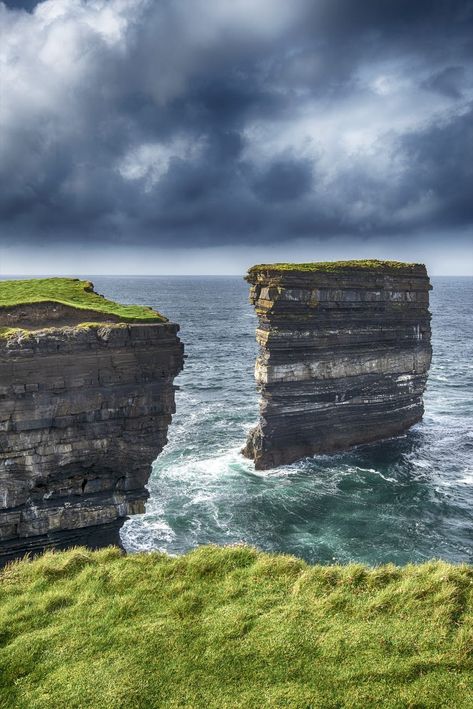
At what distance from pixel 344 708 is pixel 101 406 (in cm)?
1608

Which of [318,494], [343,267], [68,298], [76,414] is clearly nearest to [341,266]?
[343,267]

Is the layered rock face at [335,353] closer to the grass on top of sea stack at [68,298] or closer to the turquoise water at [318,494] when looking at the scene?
the turquoise water at [318,494]

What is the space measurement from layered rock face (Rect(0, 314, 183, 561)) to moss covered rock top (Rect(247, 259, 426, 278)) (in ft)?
57.5

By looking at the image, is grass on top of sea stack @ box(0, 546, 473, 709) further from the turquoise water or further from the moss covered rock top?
the moss covered rock top

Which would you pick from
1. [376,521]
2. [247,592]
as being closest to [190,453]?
[376,521]

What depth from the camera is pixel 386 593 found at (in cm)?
1331

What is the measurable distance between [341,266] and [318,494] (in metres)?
17.8

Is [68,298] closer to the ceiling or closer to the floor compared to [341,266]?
closer to the floor

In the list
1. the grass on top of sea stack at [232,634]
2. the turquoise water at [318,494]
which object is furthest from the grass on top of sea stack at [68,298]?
the turquoise water at [318,494]

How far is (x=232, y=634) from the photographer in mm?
11781

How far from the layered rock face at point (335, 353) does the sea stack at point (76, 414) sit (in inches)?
626

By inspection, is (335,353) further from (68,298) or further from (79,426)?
(79,426)

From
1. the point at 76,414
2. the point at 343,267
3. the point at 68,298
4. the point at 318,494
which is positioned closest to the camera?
the point at 76,414

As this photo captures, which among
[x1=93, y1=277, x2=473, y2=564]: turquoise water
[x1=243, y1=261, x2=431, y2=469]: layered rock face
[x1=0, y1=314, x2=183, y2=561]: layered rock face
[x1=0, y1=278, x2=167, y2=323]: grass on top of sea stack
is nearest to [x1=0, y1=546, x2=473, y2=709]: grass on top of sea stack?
[x1=0, y1=314, x2=183, y2=561]: layered rock face
